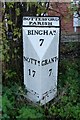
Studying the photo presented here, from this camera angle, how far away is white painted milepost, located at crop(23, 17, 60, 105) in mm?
4539

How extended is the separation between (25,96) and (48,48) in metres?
0.72

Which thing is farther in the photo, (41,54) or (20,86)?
(20,86)

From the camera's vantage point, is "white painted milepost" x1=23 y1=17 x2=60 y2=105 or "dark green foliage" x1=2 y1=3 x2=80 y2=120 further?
"white painted milepost" x1=23 y1=17 x2=60 y2=105

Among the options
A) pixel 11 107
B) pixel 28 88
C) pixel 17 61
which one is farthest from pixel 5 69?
pixel 11 107

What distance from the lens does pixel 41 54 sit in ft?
14.8

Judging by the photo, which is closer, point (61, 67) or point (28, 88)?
point (28, 88)

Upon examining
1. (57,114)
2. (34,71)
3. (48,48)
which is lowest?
(57,114)

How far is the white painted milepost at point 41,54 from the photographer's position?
4.54 meters

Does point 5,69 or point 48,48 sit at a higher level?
point 48,48

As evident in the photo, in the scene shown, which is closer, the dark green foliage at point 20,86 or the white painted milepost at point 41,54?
the dark green foliage at point 20,86

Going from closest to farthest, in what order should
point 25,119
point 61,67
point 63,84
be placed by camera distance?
point 25,119
point 63,84
point 61,67

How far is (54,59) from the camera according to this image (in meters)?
4.67

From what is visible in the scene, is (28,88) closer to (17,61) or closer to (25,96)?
(25,96)

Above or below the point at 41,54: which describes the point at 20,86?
below
